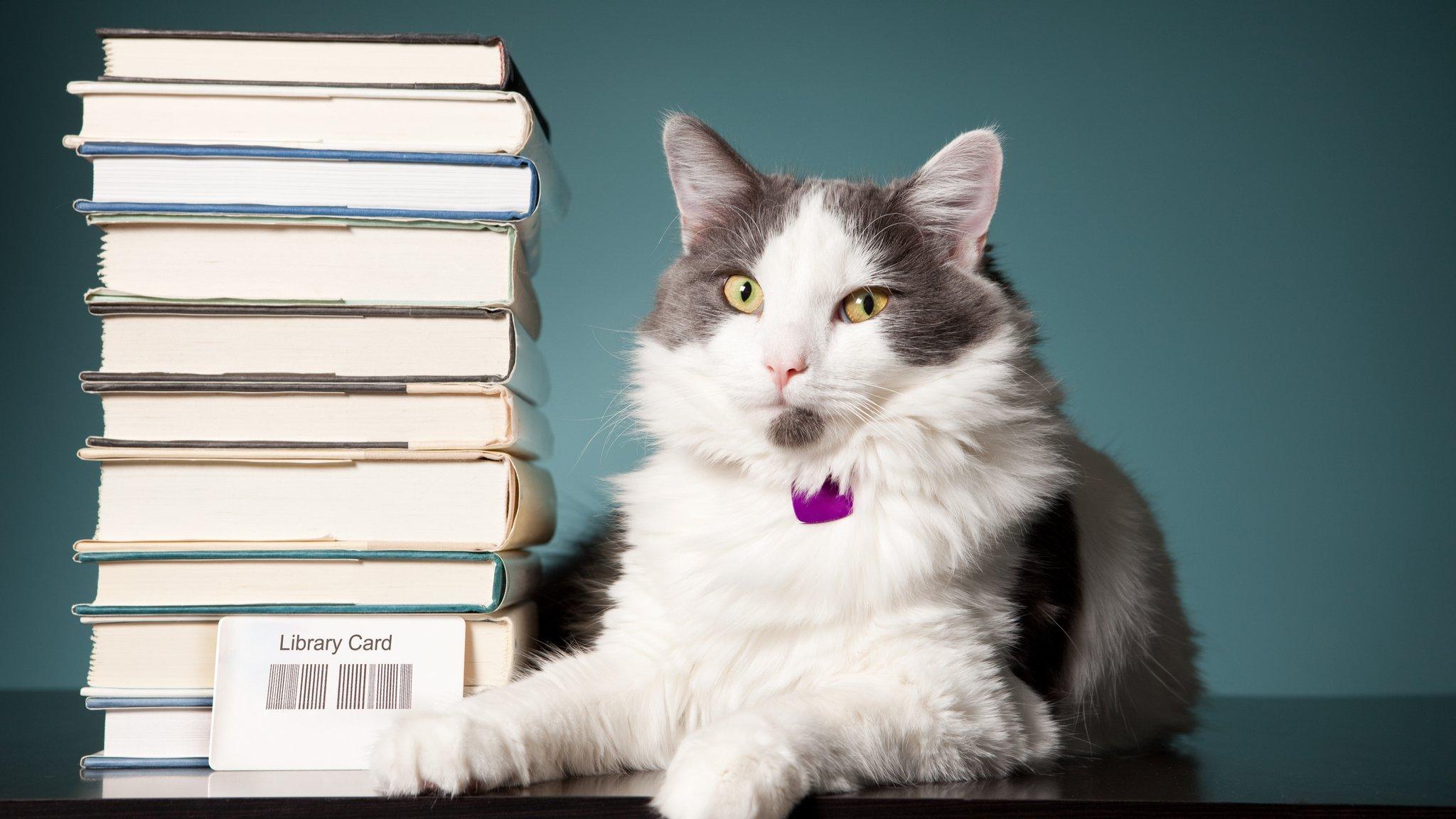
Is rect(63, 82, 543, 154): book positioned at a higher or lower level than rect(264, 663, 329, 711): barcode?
higher

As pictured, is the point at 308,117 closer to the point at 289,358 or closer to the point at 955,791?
the point at 289,358

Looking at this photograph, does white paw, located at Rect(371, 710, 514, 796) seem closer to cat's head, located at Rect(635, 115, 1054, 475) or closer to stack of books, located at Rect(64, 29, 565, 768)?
stack of books, located at Rect(64, 29, 565, 768)

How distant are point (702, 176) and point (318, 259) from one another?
488mm

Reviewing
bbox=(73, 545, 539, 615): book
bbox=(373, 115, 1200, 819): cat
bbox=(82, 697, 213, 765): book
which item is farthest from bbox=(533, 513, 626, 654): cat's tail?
bbox=(82, 697, 213, 765): book

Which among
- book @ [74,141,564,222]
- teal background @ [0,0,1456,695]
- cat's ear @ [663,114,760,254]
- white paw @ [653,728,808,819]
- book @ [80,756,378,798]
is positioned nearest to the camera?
white paw @ [653,728,808,819]

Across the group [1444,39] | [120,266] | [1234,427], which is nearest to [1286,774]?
[1234,427]

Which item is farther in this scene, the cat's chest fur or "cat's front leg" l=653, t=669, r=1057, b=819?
the cat's chest fur

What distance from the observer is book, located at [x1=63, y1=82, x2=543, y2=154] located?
1.20 meters

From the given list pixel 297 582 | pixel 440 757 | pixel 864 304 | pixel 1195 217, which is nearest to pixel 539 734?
pixel 440 757

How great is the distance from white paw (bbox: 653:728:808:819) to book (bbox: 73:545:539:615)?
0.39 metres

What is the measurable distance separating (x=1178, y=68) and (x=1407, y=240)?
2.11ft

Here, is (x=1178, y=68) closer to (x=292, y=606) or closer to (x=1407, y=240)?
(x=1407, y=240)

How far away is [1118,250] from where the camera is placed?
2.28m

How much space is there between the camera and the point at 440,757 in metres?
0.94
